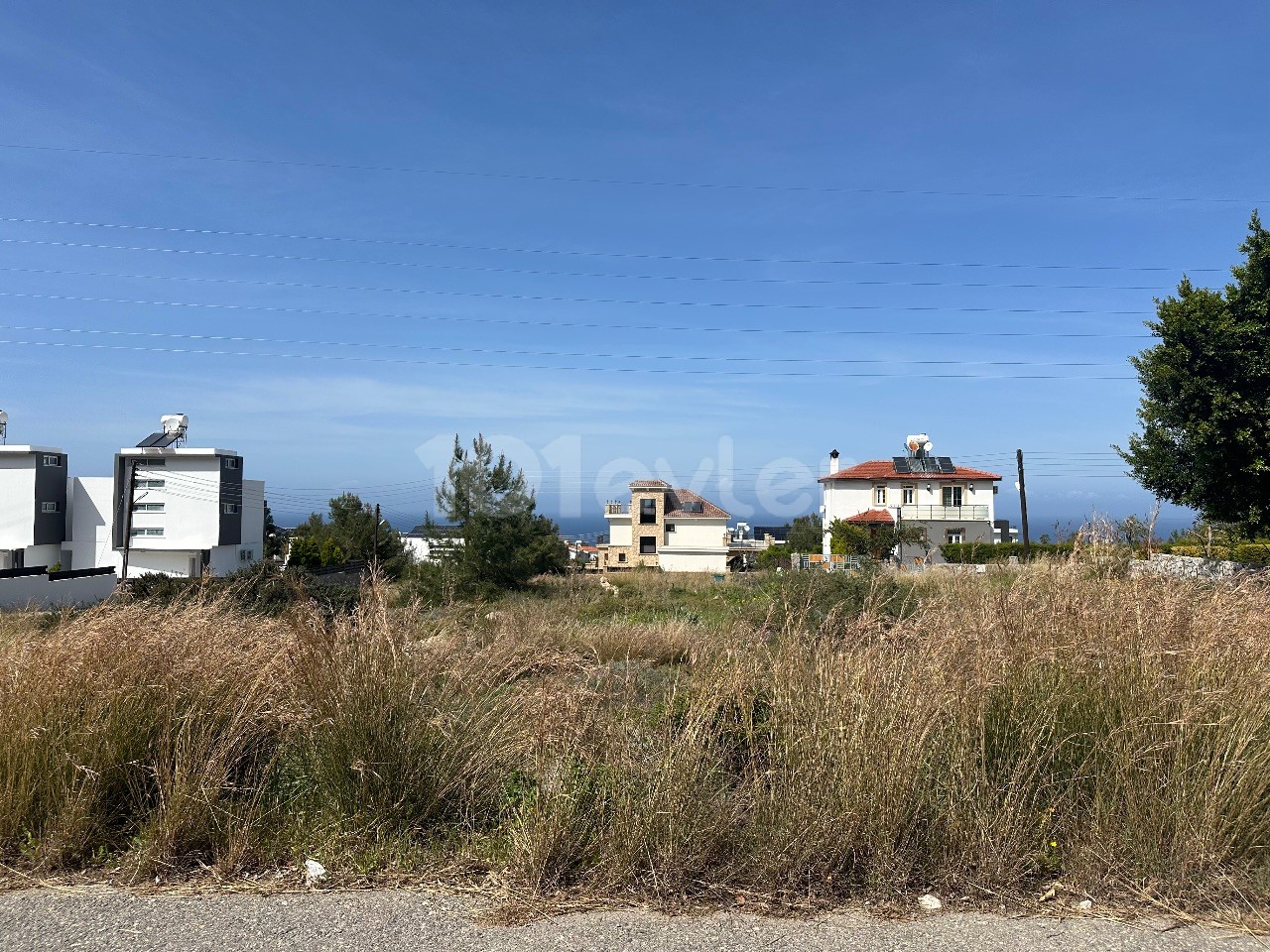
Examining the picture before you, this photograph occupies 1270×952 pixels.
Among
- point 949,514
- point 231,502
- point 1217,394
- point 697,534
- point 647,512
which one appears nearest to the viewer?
point 1217,394

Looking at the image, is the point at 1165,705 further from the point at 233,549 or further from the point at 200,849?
the point at 233,549

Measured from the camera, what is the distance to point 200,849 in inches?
133

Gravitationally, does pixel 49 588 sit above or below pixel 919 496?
Result: below

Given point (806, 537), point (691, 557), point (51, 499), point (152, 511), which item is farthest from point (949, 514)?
point (51, 499)

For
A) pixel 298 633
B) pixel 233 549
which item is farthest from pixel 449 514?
pixel 233 549

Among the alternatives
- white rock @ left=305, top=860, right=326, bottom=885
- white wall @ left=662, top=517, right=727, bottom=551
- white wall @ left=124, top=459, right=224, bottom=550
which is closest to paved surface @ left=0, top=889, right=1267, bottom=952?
white rock @ left=305, top=860, right=326, bottom=885

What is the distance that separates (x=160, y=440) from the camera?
170ft

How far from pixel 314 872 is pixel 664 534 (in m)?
59.5

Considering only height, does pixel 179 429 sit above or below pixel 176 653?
above

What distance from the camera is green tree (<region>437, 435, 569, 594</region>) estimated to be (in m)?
27.0

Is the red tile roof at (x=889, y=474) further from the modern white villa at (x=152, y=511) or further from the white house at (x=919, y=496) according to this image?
the modern white villa at (x=152, y=511)

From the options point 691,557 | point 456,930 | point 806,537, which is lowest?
point 691,557

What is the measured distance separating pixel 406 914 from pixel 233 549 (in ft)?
184

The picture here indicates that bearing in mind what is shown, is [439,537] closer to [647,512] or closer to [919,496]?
[647,512]
